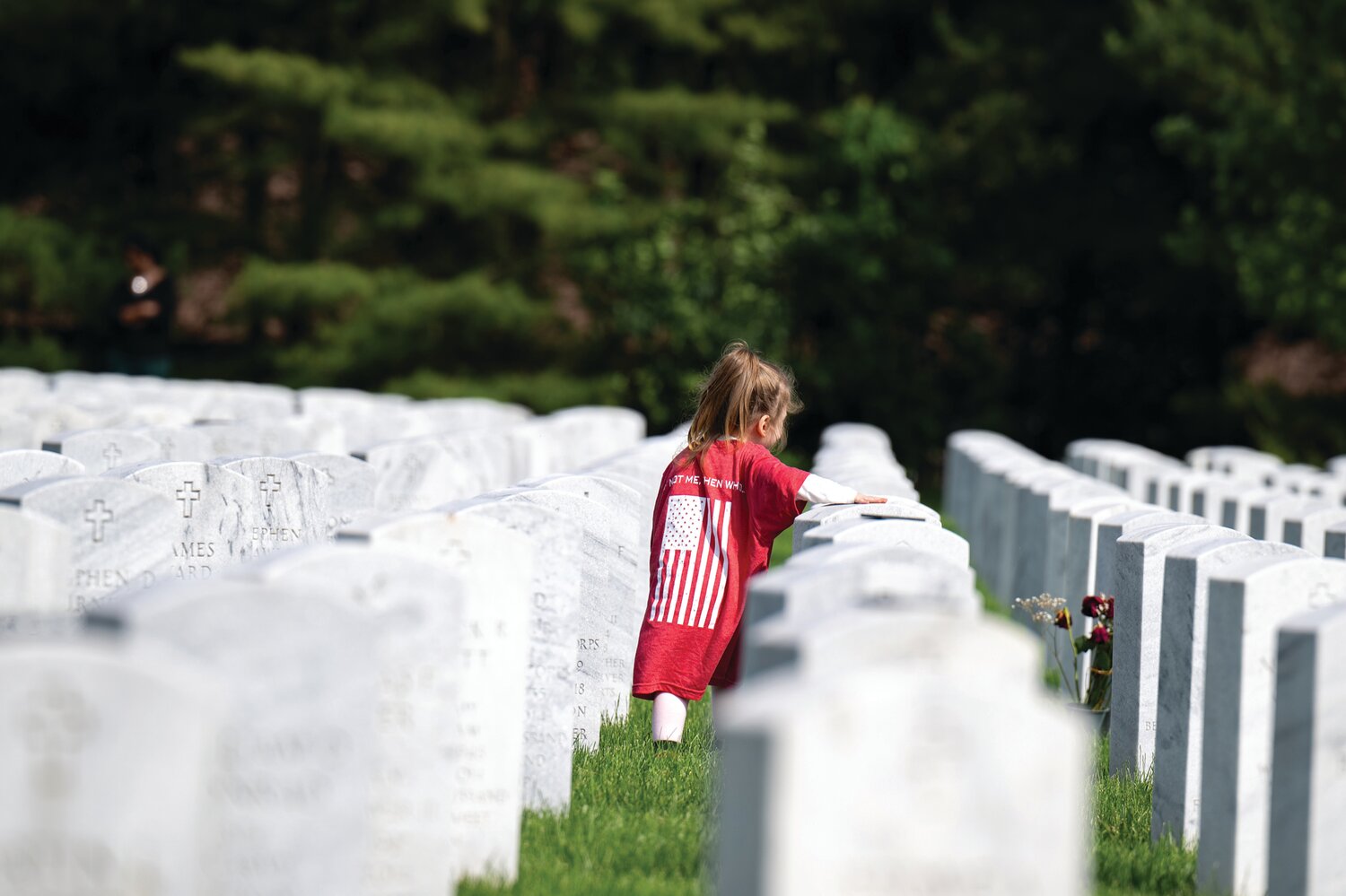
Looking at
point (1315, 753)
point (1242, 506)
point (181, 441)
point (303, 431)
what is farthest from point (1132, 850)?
point (303, 431)

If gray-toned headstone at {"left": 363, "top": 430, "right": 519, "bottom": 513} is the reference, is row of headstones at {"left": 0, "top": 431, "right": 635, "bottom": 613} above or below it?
below

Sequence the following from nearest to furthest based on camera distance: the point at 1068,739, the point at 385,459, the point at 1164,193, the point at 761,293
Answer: the point at 1068,739 < the point at 385,459 < the point at 761,293 < the point at 1164,193

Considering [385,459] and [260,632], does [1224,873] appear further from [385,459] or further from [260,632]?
[385,459]

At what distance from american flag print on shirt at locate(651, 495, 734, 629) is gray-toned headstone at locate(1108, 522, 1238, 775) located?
1.46 metres

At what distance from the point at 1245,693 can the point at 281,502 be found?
144 inches

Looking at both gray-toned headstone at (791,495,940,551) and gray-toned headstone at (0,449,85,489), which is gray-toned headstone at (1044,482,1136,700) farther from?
gray-toned headstone at (0,449,85,489)

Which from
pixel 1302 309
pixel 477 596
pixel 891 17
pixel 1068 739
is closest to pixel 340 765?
pixel 477 596

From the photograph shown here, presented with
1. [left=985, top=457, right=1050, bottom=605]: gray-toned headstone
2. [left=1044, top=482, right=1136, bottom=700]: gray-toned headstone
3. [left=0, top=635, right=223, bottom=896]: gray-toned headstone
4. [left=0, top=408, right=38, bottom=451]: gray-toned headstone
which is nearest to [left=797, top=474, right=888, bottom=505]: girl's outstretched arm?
[left=1044, top=482, right=1136, bottom=700]: gray-toned headstone

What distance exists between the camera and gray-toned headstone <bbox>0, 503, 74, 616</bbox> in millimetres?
4516

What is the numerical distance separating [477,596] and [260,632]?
1.08 m

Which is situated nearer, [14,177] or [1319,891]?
[1319,891]

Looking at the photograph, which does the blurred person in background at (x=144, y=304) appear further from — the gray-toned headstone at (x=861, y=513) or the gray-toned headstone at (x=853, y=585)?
the gray-toned headstone at (x=853, y=585)

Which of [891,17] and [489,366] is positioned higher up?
[891,17]

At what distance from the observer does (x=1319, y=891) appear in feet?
13.7
